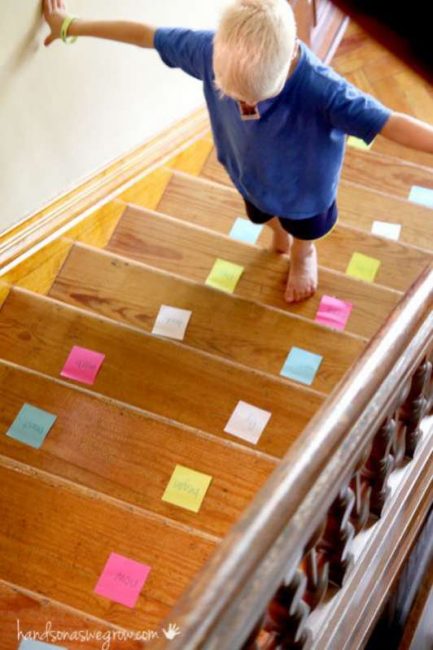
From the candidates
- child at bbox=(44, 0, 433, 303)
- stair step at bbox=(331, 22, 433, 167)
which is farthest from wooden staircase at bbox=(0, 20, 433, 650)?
stair step at bbox=(331, 22, 433, 167)

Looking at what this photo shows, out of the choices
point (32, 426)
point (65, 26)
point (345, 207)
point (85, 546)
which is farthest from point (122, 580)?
point (345, 207)

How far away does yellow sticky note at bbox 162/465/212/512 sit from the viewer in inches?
64.6

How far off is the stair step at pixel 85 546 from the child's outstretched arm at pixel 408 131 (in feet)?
3.06

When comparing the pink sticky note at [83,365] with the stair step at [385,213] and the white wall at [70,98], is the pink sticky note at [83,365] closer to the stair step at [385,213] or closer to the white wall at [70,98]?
the white wall at [70,98]

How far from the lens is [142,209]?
7.75 ft

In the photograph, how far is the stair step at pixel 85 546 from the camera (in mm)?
1520

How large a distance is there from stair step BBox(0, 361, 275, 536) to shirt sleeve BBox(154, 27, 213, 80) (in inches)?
32.2

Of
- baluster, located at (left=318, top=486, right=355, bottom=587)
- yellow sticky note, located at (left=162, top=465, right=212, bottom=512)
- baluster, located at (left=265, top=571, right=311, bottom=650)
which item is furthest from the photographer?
yellow sticky note, located at (left=162, top=465, right=212, bottom=512)

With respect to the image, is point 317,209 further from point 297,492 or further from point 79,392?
point 297,492

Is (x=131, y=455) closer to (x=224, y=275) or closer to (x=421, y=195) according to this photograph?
(x=224, y=275)

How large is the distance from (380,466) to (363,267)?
3.49ft

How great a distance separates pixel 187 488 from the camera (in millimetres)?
1659

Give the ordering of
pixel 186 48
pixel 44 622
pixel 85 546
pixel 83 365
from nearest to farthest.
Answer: pixel 44 622 → pixel 85 546 → pixel 186 48 → pixel 83 365

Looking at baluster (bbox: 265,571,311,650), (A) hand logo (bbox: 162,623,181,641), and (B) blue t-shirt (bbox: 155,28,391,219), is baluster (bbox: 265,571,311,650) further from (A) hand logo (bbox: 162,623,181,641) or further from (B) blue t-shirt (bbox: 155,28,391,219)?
(B) blue t-shirt (bbox: 155,28,391,219)
